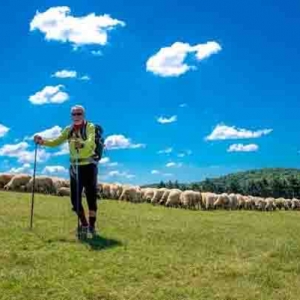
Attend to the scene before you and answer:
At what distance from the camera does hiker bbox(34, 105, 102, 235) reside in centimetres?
1495

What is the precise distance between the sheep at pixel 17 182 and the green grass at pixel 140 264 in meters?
17.0

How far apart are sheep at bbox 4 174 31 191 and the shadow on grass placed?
2066 centimetres

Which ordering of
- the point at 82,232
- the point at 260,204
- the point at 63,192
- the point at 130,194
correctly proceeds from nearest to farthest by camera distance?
the point at 82,232
the point at 63,192
the point at 130,194
the point at 260,204

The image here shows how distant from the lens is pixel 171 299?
994 centimetres

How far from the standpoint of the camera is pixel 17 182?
3484cm

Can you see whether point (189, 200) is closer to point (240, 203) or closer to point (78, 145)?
point (240, 203)

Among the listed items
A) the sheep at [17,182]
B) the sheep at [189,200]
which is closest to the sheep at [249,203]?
the sheep at [189,200]

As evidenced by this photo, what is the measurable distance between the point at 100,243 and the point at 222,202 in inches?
1087

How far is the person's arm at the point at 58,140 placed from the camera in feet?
50.7

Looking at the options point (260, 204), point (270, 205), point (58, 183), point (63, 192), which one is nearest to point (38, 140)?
point (63, 192)

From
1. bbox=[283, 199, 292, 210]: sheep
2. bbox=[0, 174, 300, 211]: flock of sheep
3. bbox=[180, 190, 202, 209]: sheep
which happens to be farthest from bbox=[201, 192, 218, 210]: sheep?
bbox=[283, 199, 292, 210]: sheep

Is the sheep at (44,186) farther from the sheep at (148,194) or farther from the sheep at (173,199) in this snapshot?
the sheep at (173,199)

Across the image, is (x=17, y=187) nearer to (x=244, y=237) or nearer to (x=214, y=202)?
(x=214, y=202)

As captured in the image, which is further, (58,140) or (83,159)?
(58,140)
